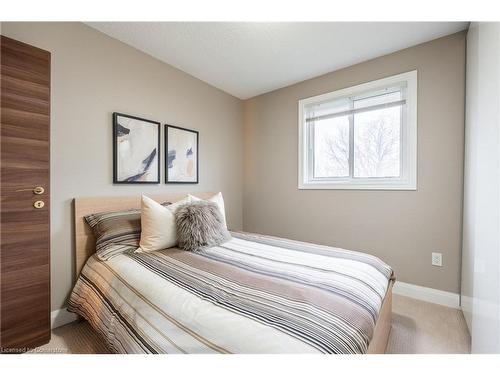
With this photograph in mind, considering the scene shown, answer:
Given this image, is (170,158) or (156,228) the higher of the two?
(170,158)

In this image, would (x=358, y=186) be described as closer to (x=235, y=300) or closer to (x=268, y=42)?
(x=268, y=42)

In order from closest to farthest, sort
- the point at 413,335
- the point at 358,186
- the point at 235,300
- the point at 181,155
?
the point at 235,300, the point at 413,335, the point at 358,186, the point at 181,155

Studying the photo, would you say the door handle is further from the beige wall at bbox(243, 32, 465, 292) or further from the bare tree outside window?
the bare tree outside window

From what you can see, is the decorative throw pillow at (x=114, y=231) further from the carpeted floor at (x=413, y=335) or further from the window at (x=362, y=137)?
the window at (x=362, y=137)

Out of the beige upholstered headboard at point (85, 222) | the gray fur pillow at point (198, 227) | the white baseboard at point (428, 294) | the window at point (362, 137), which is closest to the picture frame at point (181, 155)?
the beige upholstered headboard at point (85, 222)

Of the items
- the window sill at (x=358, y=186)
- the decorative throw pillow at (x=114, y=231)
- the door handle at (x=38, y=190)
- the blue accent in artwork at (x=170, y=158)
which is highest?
the blue accent in artwork at (x=170, y=158)

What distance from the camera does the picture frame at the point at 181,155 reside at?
7.62ft

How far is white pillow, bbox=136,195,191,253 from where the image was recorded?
1644 millimetres

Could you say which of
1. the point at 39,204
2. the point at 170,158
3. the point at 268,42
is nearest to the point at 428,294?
the point at 268,42

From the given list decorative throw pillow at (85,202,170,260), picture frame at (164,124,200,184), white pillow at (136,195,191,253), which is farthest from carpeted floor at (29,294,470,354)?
picture frame at (164,124,200,184)

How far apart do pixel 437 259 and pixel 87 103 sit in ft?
10.7

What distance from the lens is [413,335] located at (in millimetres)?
1523

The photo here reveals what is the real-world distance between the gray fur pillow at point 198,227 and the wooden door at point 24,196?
838 millimetres
